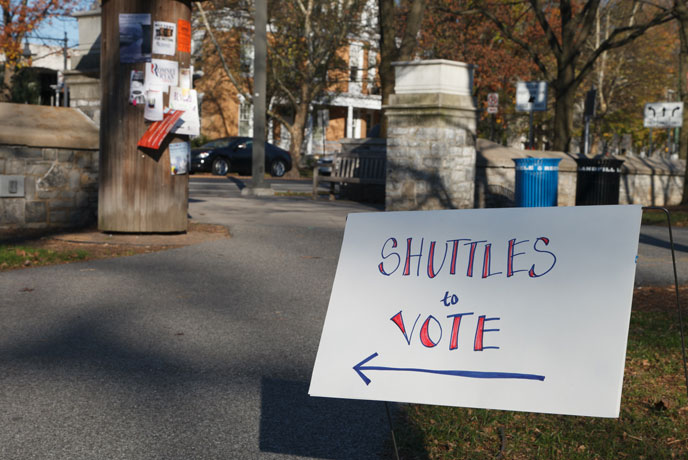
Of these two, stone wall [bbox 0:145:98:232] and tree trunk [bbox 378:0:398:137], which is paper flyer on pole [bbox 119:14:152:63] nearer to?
stone wall [bbox 0:145:98:232]

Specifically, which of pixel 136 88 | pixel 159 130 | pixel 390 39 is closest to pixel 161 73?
pixel 136 88

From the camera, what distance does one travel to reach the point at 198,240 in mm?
10562

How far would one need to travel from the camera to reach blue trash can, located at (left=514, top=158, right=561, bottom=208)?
42.3ft

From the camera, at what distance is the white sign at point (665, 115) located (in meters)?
21.5

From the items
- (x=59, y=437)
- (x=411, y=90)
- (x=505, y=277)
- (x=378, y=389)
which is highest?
(x=411, y=90)

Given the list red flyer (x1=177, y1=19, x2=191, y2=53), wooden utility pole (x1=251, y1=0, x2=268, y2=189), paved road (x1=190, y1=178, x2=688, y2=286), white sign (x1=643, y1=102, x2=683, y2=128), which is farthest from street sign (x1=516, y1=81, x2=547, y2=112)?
red flyer (x1=177, y1=19, x2=191, y2=53)

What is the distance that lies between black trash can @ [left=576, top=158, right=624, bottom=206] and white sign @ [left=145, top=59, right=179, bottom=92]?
21.4 ft

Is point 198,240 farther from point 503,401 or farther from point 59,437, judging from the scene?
point 503,401

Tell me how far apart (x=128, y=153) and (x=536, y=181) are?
242 inches

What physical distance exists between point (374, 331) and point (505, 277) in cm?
54

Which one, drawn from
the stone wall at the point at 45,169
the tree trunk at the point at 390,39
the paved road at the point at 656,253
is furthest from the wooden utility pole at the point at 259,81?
the stone wall at the point at 45,169

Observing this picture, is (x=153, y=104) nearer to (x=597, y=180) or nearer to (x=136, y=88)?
(x=136, y=88)

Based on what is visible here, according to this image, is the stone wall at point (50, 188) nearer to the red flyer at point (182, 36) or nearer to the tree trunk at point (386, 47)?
the red flyer at point (182, 36)

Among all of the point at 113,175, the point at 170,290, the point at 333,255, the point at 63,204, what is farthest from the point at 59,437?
the point at 63,204
